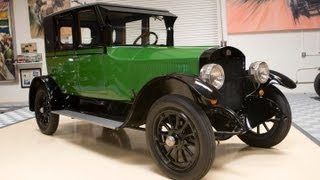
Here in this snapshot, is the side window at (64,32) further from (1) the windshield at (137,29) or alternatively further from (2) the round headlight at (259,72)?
(2) the round headlight at (259,72)

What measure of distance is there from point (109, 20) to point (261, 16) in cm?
469

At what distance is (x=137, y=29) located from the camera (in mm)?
4191

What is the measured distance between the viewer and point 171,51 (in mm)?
3459

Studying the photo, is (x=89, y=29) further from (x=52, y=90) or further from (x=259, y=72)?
(x=259, y=72)

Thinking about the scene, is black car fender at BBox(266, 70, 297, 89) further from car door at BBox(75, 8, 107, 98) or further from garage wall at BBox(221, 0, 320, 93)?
garage wall at BBox(221, 0, 320, 93)

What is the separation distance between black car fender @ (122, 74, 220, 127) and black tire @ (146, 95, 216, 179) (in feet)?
0.41

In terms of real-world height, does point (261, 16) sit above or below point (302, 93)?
above

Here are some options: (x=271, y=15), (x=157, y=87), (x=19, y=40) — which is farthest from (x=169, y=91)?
(x=19, y=40)

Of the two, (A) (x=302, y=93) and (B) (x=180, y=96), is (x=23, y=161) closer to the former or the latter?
(B) (x=180, y=96)

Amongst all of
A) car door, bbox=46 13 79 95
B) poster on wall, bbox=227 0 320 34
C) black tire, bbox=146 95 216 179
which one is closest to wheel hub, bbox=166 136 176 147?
black tire, bbox=146 95 216 179

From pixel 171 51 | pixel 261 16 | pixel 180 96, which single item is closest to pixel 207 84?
pixel 180 96

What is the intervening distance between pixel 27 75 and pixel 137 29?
572 cm

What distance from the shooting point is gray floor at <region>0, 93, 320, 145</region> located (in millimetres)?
4311

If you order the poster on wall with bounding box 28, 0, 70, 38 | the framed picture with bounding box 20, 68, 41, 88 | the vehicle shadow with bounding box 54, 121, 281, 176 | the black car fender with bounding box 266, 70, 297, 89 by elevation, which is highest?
the poster on wall with bounding box 28, 0, 70, 38
